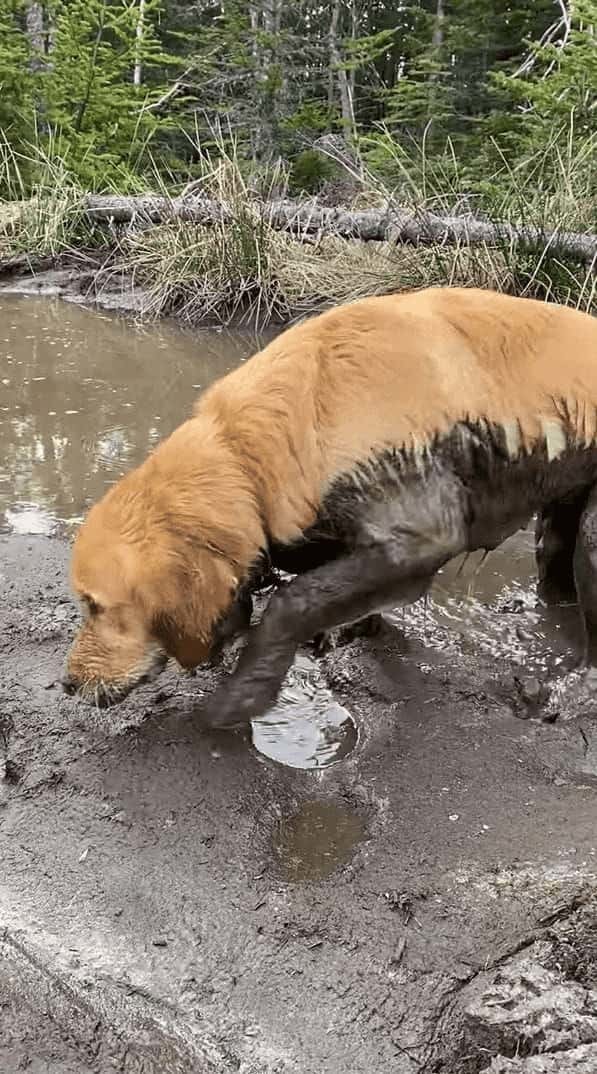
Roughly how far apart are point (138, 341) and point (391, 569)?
272 inches

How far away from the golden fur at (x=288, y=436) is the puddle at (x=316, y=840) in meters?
0.62

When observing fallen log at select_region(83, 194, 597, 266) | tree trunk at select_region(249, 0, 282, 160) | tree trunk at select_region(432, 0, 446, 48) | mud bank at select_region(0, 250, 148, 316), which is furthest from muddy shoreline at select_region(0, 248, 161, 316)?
tree trunk at select_region(432, 0, 446, 48)

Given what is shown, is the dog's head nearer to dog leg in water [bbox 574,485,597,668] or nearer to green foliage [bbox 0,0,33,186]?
dog leg in water [bbox 574,485,597,668]

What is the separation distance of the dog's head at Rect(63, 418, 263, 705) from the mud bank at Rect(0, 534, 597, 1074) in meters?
0.38

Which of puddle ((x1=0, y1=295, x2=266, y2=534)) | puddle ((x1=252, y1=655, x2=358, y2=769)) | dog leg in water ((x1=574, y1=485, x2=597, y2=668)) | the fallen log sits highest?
dog leg in water ((x1=574, y1=485, x2=597, y2=668))

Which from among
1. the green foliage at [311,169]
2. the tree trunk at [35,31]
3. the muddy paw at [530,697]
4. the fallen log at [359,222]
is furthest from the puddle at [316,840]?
the tree trunk at [35,31]

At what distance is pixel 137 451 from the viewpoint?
6.12 m

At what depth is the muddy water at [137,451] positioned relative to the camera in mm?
3564

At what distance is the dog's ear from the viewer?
2.84 meters

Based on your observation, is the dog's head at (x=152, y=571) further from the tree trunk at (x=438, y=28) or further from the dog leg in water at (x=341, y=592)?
the tree trunk at (x=438, y=28)

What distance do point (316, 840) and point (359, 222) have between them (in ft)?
28.1

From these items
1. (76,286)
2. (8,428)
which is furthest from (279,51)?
(8,428)

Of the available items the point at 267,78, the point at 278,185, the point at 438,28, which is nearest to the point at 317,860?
the point at 278,185

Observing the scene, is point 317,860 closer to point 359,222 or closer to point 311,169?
point 359,222
